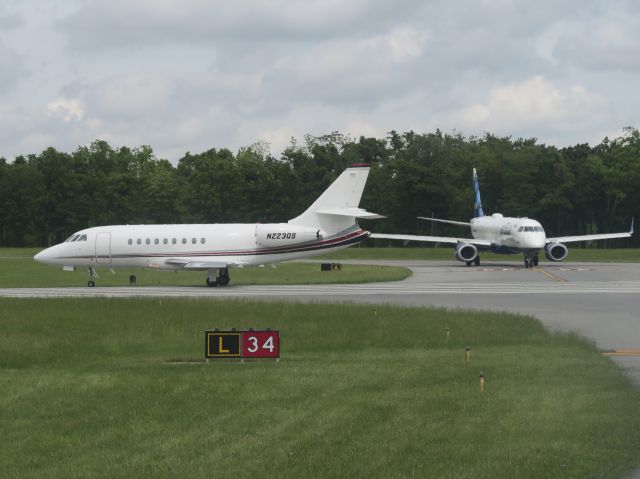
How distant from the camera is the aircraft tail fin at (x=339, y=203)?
43.9 meters

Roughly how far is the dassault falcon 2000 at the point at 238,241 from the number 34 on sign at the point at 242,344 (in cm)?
2533

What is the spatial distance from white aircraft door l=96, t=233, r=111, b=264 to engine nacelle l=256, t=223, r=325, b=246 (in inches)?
272

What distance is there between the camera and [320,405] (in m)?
13.6

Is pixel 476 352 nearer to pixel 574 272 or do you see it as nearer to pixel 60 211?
pixel 574 272

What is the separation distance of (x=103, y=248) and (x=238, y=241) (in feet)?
20.4

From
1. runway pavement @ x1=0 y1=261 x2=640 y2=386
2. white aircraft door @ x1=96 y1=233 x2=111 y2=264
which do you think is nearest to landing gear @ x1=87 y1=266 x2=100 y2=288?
white aircraft door @ x1=96 y1=233 x2=111 y2=264

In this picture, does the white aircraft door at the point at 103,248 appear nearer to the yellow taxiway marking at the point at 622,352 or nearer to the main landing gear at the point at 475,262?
the main landing gear at the point at 475,262

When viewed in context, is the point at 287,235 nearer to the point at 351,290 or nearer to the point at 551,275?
the point at 351,290

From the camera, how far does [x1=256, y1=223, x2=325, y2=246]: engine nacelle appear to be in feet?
143

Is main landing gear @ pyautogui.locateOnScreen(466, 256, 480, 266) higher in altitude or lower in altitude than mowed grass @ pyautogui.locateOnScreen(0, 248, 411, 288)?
higher

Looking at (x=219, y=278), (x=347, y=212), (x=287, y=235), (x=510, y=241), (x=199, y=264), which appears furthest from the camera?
(x=510, y=241)

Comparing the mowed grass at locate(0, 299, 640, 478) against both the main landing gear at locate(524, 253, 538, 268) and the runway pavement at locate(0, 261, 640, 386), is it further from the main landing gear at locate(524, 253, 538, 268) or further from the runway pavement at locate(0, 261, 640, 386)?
the main landing gear at locate(524, 253, 538, 268)

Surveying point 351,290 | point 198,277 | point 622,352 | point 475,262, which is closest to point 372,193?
point 475,262

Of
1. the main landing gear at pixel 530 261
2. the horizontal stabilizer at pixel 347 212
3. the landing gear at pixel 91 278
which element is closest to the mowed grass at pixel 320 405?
the horizontal stabilizer at pixel 347 212
